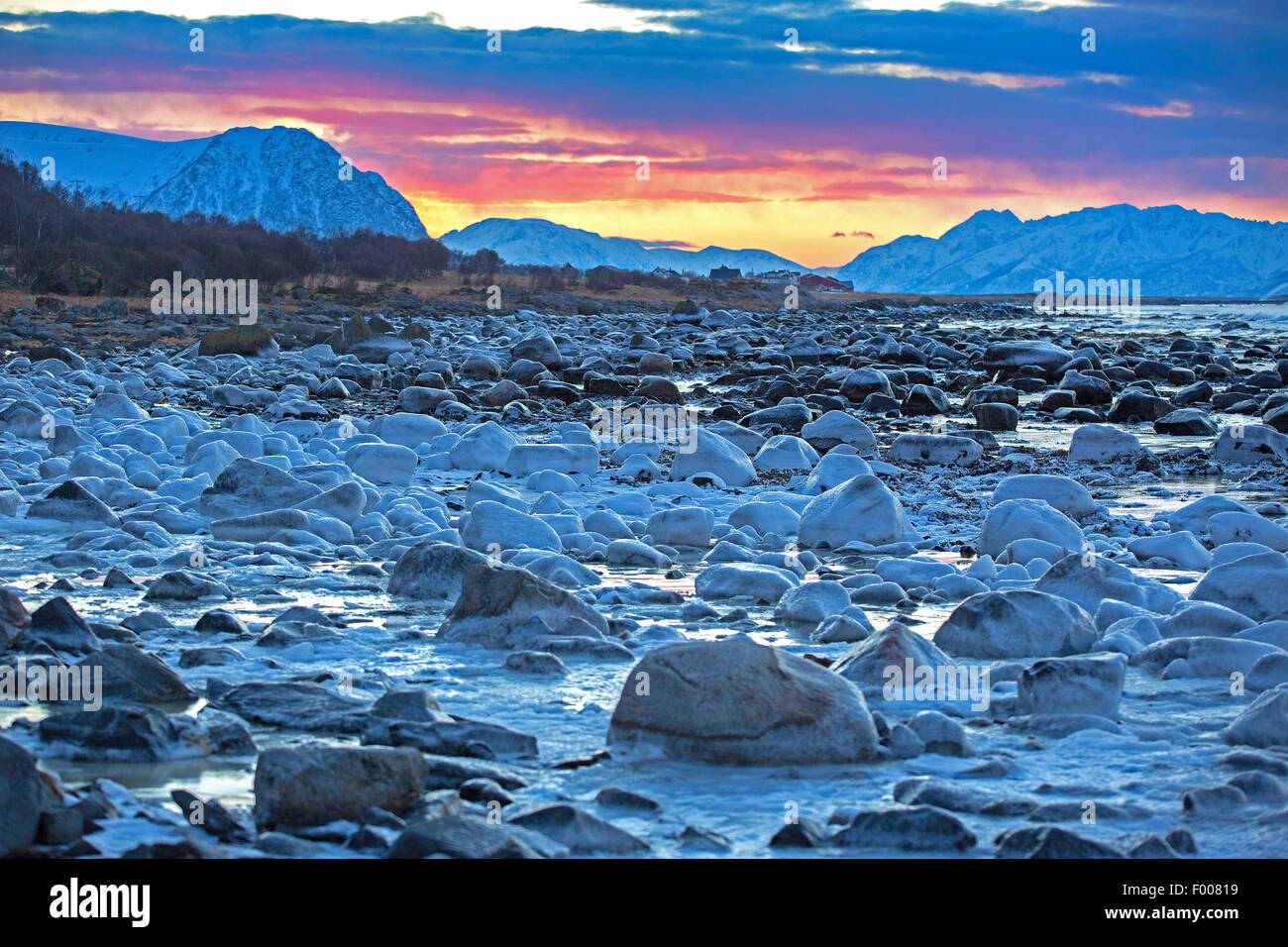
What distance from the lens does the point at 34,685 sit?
3.04 m

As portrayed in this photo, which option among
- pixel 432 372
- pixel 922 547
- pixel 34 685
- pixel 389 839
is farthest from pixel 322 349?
pixel 389 839

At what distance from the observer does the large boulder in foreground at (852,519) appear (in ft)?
18.6

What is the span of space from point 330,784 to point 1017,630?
226 cm

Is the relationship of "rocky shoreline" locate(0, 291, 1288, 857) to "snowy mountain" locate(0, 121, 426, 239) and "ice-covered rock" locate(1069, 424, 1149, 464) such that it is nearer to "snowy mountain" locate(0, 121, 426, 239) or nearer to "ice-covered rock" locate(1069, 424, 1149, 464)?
"ice-covered rock" locate(1069, 424, 1149, 464)

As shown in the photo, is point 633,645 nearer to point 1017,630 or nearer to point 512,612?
point 512,612

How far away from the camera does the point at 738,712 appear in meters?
2.76

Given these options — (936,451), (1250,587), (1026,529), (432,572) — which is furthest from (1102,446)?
(432,572)

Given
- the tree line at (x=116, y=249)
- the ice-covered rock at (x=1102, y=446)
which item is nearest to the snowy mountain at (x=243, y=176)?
the tree line at (x=116, y=249)

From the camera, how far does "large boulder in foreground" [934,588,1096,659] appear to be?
3701 millimetres

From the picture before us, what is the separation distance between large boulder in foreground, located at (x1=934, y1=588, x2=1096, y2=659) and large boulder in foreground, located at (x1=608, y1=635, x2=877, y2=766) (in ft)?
3.21

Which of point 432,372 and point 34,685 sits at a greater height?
point 432,372

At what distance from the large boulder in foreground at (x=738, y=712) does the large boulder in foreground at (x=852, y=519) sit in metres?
2.84
